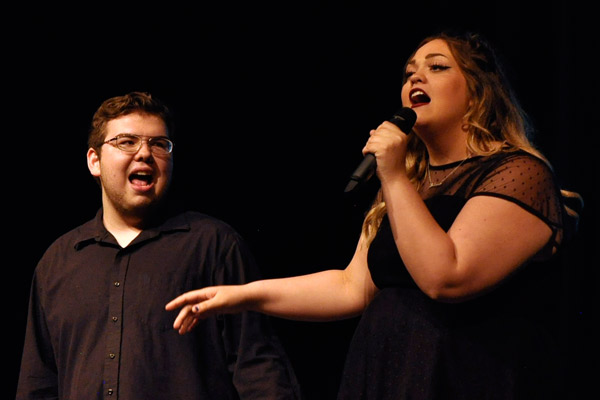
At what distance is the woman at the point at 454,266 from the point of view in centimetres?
133

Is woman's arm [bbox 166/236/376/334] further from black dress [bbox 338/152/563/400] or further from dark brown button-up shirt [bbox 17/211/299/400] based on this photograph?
dark brown button-up shirt [bbox 17/211/299/400]

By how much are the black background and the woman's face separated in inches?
51.1

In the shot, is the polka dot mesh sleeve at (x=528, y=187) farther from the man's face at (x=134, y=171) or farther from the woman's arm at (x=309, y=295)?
the man's face at (x=134, y=171)

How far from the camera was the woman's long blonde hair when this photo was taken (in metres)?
1.56

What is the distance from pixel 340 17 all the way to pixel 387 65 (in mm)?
285

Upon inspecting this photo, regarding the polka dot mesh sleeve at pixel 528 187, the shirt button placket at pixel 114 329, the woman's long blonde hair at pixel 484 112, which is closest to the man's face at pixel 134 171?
the shirt button placket at pixel 114 329

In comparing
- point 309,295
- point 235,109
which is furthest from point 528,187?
point 235,109

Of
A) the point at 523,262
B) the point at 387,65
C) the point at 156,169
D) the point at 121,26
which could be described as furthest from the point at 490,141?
the point at 121,26

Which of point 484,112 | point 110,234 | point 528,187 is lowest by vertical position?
point 110,234

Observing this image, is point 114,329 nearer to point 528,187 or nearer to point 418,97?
point 418,97

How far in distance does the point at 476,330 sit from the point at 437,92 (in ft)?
1.70

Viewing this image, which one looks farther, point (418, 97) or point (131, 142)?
point (131, 142)

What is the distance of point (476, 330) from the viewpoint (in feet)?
4.55

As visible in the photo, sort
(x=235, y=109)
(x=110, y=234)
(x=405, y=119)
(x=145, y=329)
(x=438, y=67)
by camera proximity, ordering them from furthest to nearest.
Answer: (x=235, y=109)
(x=110, y=234)
(x=145, y=329)
(x=438, y=67)
(x=405, y=119)
